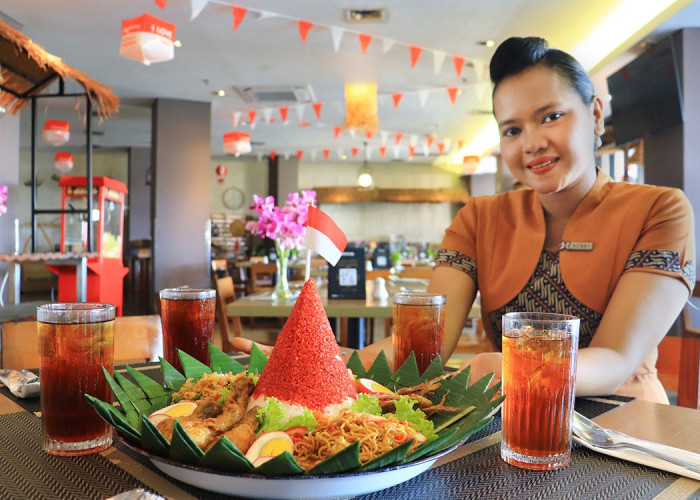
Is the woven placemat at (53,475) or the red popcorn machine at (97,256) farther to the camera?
the red popcorn machine at (97,256)

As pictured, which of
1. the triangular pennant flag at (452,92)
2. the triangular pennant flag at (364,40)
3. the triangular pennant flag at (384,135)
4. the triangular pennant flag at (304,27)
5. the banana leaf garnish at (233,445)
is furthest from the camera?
the triangular pennant flag at (384,135)

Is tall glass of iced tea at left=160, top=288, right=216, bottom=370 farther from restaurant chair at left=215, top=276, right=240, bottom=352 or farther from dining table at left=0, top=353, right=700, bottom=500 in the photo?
restaurant chair at left=215, top=276, right=240, bottom=352

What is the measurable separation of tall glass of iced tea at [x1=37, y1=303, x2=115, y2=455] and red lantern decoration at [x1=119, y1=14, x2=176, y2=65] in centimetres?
399

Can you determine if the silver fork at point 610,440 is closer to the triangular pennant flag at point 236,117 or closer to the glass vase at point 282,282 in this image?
the glass vase at point 282,282

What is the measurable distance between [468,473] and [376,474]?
0.19 m

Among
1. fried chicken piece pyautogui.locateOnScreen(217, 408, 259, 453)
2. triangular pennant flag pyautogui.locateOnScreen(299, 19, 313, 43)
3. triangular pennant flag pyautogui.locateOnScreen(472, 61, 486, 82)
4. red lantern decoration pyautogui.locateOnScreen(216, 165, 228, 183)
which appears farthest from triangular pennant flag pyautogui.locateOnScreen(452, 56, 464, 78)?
red lantern decoration pyautogui.locateOnScreen(216, 165, 228, 183)

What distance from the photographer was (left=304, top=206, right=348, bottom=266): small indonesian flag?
776 mm

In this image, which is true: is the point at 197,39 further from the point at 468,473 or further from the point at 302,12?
the point at 468,473

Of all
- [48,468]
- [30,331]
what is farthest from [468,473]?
[30,331]

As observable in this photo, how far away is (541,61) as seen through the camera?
1376 millimetres

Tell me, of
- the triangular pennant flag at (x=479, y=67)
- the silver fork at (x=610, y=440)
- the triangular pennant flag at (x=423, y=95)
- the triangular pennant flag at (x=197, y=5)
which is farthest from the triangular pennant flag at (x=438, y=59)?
the silver fork at (x=610, y=440)

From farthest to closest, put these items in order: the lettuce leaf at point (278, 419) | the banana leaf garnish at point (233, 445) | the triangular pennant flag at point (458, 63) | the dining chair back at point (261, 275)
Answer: the dining chair back at point (261, 275) < the triangular pennant flag at point (458, 63) < the lettuce leaf at point (278, 419) < the banana leaf garnish at point (233, 445)

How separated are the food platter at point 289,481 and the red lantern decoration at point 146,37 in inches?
168

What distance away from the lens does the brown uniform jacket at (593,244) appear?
52.7 inches
